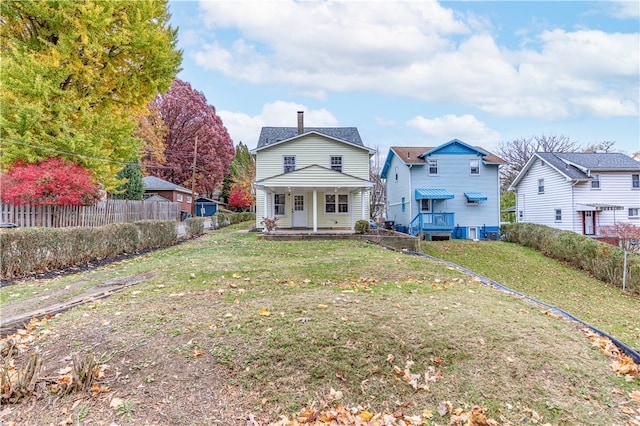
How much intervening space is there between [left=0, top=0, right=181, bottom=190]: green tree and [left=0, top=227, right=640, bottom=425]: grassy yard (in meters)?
8.68

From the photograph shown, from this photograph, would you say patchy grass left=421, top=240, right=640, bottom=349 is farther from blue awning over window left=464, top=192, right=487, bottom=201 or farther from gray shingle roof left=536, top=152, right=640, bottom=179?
gray shingle roof left=536, top=152, right=640, bottom=179

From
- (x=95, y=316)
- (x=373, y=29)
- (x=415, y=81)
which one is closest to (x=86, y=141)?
(x=95, y=316)

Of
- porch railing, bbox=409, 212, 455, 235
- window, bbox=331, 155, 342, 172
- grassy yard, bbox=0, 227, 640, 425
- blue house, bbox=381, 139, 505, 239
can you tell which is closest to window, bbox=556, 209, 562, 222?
blue house, bbox=381, 139, 505, 239

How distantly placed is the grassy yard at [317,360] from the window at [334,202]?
1373cm

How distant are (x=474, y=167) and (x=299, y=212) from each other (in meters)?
12.6

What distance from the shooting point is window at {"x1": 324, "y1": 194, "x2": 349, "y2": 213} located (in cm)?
1925

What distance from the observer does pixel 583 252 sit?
49.1 feet

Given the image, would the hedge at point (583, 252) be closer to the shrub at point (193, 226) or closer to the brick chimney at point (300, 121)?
the brick chimney at point (300, 121)

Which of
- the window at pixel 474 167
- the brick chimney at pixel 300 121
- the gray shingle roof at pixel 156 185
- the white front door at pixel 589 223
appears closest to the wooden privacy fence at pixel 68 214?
the brick chimney at pixel 300 121

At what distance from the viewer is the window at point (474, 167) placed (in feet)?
74.9

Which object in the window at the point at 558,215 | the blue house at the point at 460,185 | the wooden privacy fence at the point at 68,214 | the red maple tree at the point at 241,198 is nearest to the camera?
the wooden privacy fence at the point at 68,214

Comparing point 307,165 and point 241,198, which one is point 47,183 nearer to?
point 307,165

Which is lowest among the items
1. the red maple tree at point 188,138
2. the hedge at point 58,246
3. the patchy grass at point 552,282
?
the patchy grass at point 552,282

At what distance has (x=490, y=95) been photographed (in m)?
23.6
